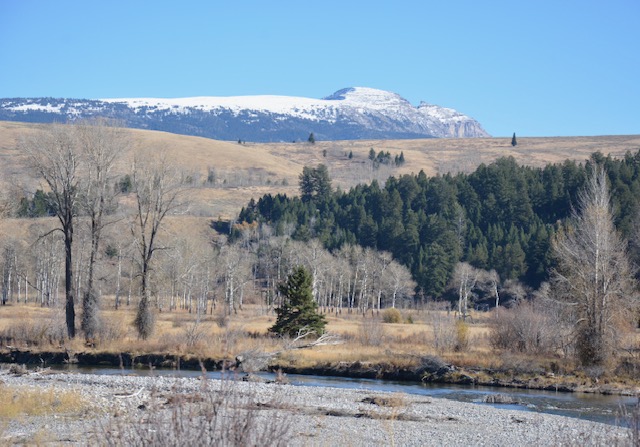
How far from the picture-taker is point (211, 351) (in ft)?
143

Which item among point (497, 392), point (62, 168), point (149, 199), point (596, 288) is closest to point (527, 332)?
point (596, 288)

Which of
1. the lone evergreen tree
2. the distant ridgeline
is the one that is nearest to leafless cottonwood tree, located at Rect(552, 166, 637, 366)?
the lone evergreen tree

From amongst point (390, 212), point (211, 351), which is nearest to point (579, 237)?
point (211, 351)

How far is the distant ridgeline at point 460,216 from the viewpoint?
106562mm

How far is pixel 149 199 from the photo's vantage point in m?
48.8

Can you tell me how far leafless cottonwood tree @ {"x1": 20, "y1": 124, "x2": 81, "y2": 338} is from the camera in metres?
45.4

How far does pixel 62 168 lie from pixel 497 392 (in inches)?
1092

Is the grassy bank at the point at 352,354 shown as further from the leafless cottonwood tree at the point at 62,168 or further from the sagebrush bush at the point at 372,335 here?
the leafless cottonwood tree at the point at 62,168

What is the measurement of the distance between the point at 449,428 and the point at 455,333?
82.7ft

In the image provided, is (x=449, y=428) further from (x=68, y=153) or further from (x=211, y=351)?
(x=68, y=153)

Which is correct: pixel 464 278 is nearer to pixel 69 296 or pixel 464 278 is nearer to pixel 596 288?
pixel 596 288

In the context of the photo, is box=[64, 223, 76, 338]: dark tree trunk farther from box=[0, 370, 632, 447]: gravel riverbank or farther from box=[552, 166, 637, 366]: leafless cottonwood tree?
box=[552, 166, 637, 366]: leafless cottonwood tree

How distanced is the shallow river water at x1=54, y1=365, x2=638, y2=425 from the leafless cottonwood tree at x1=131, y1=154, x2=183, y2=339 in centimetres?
673

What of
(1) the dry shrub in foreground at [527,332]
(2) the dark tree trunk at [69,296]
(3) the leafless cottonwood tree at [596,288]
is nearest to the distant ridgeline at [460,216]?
(1) the dry shrub in foreground at [527,332]
